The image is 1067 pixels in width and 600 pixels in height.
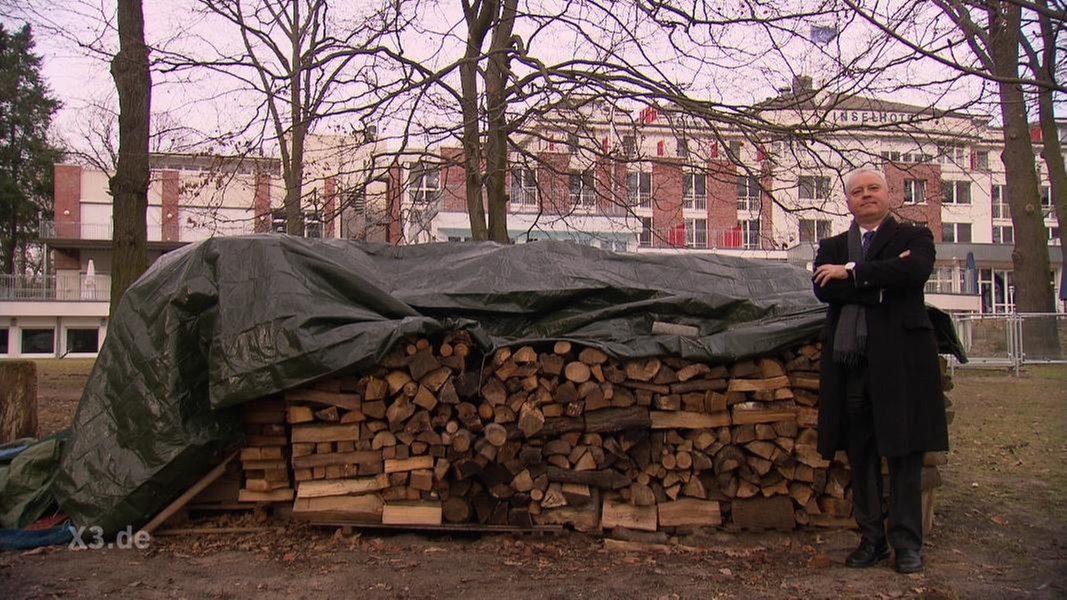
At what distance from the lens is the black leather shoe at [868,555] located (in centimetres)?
371

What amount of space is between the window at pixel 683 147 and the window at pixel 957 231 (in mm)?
46232

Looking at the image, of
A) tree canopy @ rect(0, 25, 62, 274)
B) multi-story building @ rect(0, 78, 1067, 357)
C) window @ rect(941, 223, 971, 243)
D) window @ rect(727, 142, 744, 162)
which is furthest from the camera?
window @ rect(941, 223, 971, 243)

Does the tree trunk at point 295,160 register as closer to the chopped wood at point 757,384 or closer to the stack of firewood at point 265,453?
the stack of firewood at point 265,453

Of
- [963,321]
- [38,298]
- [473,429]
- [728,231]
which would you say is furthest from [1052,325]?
[38,298]

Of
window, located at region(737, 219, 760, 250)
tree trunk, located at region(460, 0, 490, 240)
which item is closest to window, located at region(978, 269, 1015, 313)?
window, located at region(737, 219, 760, 250)

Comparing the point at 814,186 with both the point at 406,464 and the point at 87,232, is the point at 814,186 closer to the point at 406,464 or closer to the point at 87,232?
the point at 406,464

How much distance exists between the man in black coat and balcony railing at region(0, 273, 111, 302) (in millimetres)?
40345

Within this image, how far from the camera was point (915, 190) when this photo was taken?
9867 millimetres

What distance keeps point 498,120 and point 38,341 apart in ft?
127

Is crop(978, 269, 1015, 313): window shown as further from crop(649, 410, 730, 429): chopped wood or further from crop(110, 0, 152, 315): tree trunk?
crop(110, 0, 152, 315): tree trunk

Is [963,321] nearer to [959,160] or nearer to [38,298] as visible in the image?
[959,160]

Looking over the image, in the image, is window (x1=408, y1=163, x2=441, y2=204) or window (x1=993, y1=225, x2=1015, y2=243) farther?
window (x1=993, y1=225, x2=1015, y2=243)

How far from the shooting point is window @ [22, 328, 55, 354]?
1449 inches

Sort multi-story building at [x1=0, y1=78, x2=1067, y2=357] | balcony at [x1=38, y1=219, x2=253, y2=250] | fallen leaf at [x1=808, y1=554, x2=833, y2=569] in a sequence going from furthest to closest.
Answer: balcony at [x1=38, y1=219, x2=253, y2=250], multi-story building at [x1=0, y1=78, x2=1067, y2=357], fallen leaf at [x1=808, y1=554, x2=833, y2=569]
